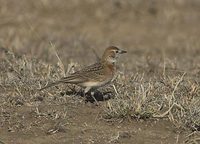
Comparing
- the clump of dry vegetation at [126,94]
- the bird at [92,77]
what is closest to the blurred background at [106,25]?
the clump of dry vegetation at [126,94]

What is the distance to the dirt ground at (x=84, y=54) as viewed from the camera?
7270mm

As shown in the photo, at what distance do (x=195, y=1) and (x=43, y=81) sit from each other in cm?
1002

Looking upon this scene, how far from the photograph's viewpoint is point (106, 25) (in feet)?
56.1

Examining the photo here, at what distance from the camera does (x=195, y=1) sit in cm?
1822

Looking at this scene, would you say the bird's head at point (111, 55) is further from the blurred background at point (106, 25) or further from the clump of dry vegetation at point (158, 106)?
the blurred background at point (106, 25)

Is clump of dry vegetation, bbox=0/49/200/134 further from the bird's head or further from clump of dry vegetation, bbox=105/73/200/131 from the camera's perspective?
the bird's head

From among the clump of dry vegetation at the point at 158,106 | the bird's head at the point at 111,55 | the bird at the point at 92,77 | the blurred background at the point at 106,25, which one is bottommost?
the blurred background at the point at 106,25

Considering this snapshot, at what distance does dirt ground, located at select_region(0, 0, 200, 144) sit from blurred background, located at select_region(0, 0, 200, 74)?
Answer: 0.02m

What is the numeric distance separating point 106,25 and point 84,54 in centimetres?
423

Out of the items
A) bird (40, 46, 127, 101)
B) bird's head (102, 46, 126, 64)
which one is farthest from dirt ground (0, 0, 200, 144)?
bird's head (102, 46, 126, 64)

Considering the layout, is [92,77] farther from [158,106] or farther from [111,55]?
[158,106]

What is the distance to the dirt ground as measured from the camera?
286 inches

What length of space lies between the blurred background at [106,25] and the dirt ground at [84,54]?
2 cm

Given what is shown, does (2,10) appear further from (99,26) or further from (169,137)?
(169,137)
